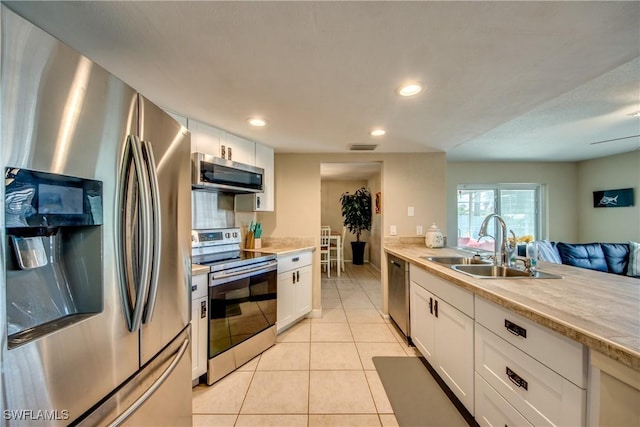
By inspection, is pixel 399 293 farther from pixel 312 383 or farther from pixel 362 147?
pixel 362 147

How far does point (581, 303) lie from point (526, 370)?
36 centimetres

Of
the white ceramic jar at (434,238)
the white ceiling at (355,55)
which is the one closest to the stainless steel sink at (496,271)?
the white ceramic jar at (434,238)

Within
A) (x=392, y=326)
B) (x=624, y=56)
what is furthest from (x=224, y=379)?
(x=624, y=56)

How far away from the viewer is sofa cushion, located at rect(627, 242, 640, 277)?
341cm

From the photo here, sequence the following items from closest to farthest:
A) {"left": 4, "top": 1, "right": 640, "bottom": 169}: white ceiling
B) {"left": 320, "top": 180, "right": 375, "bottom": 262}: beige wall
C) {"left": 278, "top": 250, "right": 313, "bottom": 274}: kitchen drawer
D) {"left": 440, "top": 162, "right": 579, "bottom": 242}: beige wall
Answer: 1. {"left": 4, "top": 1, "right": 640, "bottom": 169}: white ceiling
2. {"left": 278, "top": 250, "right": 313, "bottom": 274}: kitchen drawer
3. {"left": 440, "top": 162, "right": 579, "bottom": 242}: beige wall
4. {"left": 320, "top": 180, "right": 375, "bottom": 262}: beige wall

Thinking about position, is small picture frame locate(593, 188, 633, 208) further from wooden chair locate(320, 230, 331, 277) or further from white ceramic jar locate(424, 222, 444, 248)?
wooden chair locate(320, 230, 331, 277)

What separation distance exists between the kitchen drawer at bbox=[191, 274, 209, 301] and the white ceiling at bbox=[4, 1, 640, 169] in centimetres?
124

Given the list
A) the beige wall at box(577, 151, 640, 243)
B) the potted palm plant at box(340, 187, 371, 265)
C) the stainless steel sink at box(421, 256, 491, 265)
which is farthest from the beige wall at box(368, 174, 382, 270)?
the beige wall at box(577, 151, 640, 243)

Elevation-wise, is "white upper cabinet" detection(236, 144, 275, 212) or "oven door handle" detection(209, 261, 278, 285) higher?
"white upper cabinet" detection(236, 144, 275, 212)

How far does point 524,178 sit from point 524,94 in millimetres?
4282

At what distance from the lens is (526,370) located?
1066 millimetres

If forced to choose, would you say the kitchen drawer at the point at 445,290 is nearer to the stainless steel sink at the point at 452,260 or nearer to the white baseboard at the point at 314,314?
the stainless steel sink at the point at 452,260

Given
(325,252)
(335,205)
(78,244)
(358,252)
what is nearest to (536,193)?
(358,252)

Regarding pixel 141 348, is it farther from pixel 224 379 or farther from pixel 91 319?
pixel 224 379
